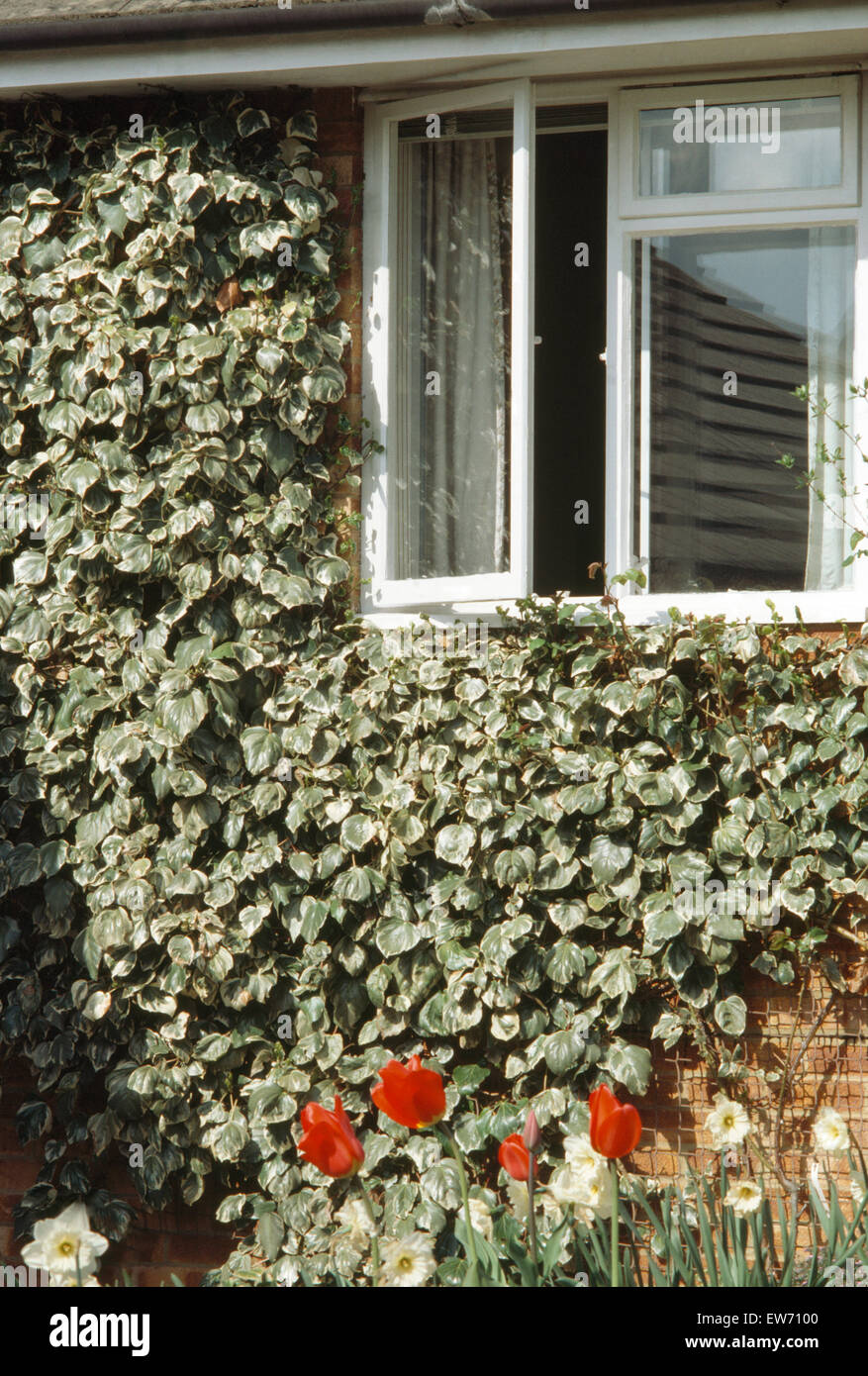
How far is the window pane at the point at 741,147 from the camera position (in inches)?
190

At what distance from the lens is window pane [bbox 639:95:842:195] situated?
15.8 feet

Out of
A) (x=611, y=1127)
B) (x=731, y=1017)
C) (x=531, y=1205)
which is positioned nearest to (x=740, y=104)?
(x=731, y=1017)

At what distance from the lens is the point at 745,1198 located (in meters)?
3.48

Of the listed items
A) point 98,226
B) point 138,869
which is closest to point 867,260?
point 98,226

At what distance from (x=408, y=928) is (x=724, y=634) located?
4.60 ft

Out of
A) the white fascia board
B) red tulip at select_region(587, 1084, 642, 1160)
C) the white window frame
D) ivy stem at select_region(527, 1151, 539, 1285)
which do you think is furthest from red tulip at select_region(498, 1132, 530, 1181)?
the white fascia board

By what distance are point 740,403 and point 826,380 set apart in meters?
0.29

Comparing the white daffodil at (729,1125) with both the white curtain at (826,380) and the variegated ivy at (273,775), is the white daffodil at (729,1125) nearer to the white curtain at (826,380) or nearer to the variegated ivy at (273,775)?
the variegated ivy at (273,775)

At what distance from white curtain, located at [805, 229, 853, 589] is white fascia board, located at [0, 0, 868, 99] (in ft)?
2.17

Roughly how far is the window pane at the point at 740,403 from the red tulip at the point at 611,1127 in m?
2.54

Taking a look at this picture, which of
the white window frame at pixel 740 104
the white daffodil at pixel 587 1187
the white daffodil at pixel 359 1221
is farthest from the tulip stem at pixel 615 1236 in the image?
the white window frame at pixel 740 104

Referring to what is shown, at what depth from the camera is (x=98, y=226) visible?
16.5 ft
